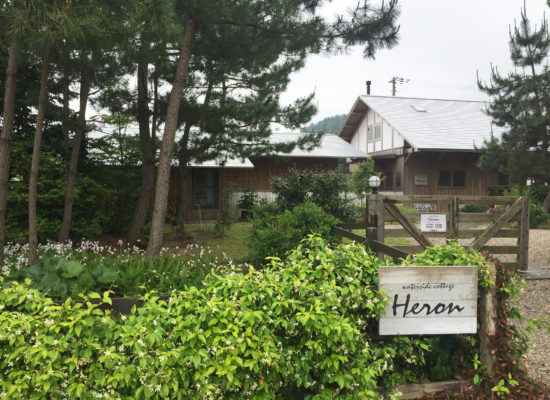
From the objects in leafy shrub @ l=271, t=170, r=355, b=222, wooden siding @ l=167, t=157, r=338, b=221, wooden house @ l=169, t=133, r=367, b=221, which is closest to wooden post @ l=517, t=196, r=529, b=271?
leafy shrub @ l=271, t=170, r=355, b=222

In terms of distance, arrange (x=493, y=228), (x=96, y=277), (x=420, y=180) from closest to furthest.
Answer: (x=96, y=277) < (x=493, y=228) < (x=420, y=180)

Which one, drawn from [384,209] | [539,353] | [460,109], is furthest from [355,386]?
[460,109]

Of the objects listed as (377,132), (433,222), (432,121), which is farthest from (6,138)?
(432,121)

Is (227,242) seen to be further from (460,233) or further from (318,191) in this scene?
(460,233)

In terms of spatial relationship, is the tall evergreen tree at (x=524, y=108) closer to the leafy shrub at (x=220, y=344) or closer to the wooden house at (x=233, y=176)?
the wooden house at (x=233, y=176)

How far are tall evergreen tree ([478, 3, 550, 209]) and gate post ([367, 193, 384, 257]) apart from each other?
28.3 feet

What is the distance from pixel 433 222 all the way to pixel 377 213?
4.54ft

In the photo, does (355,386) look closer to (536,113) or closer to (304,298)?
(304,298)

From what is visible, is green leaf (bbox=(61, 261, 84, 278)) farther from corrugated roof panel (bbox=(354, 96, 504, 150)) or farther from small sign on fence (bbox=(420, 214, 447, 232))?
corrugated roof panel (bbox=(354, 96, 504, 150))

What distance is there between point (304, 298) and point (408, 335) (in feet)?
3.01

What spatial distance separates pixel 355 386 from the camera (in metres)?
2.94

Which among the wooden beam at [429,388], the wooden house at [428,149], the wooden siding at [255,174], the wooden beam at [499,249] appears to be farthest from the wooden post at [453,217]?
the wooden house at [428,149]

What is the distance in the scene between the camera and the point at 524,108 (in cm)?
1416

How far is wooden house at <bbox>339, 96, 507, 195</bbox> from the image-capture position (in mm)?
24047
